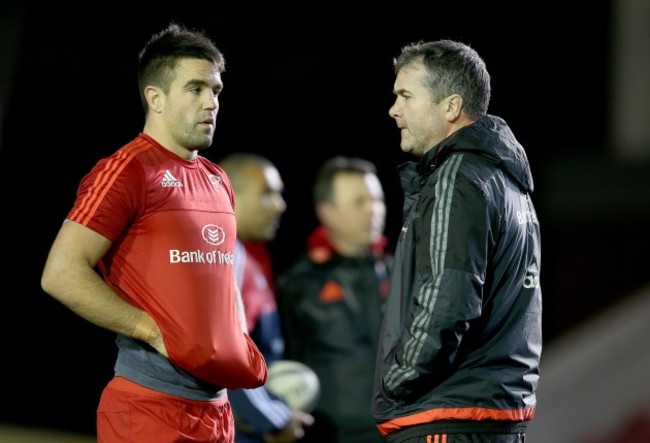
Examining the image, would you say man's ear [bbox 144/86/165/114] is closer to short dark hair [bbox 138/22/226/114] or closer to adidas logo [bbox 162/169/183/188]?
short dark hair [bbox 138/22/226/114]

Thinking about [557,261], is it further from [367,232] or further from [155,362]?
[155,362]

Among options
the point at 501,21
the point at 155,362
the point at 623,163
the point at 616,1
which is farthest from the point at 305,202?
the point at 155,362

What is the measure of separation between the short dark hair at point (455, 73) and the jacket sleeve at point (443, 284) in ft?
0.96

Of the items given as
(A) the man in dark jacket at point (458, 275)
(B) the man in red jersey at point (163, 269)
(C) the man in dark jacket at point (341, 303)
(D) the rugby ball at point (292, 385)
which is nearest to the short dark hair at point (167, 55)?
(B) the man in red jersey at point (163, 269)

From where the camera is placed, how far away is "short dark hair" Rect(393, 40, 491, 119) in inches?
119

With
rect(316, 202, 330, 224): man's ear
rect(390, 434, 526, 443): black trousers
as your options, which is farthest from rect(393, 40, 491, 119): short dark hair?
rect(316, 202, 330, 224): man's ear

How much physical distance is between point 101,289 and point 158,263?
173 millimetres

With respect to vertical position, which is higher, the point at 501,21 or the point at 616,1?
the point at 616,1

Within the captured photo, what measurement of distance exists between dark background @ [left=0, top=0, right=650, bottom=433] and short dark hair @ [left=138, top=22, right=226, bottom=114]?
3.37 m

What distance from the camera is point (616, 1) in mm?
8211

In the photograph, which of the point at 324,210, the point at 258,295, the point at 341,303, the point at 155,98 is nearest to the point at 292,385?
the point at 258,295

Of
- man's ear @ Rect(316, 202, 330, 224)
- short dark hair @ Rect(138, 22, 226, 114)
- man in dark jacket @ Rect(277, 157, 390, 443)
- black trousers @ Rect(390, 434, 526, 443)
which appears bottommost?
black trousers @ Rect(390, 434, 526, 443)

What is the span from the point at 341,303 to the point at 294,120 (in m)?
2.40

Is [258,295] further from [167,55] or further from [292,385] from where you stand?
[167,55]
